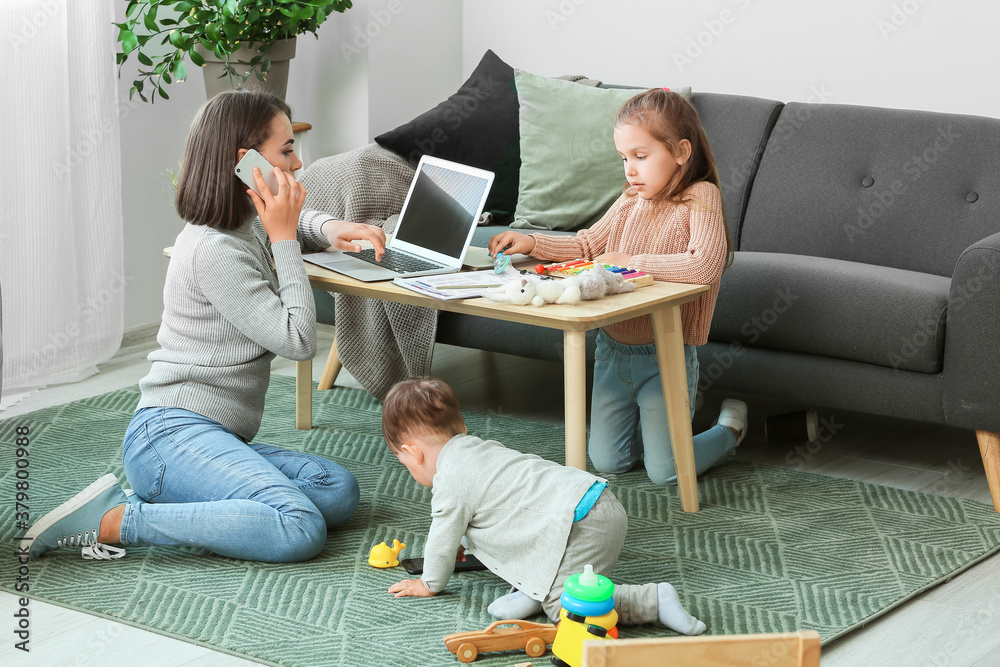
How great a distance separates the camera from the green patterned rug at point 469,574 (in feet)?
5.33

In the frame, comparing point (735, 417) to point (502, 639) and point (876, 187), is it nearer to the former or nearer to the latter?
point (876, 187)

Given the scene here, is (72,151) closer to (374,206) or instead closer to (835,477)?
(374,206)

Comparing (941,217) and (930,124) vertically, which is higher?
(930,124)

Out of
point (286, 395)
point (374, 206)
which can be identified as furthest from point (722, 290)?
point (286, 395)

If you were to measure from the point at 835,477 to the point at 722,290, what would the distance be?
0.46 metres

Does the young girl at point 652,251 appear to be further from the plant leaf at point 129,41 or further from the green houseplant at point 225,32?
the plant leaf at point 129,41

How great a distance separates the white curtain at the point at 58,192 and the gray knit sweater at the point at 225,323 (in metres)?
1.17

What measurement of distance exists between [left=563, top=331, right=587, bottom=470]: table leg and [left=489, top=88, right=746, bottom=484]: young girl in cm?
33

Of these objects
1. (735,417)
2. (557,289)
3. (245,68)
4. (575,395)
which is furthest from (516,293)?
(245,68)

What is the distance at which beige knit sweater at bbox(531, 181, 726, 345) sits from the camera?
2014 millimetres

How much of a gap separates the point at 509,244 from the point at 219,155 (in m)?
0.59

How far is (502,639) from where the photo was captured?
1.54 m

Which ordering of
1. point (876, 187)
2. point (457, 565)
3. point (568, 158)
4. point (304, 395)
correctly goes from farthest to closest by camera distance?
point (568, 158)
point (876, 187)
point (304, 395)
point (457, 565)

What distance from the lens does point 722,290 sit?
7.93 feet
